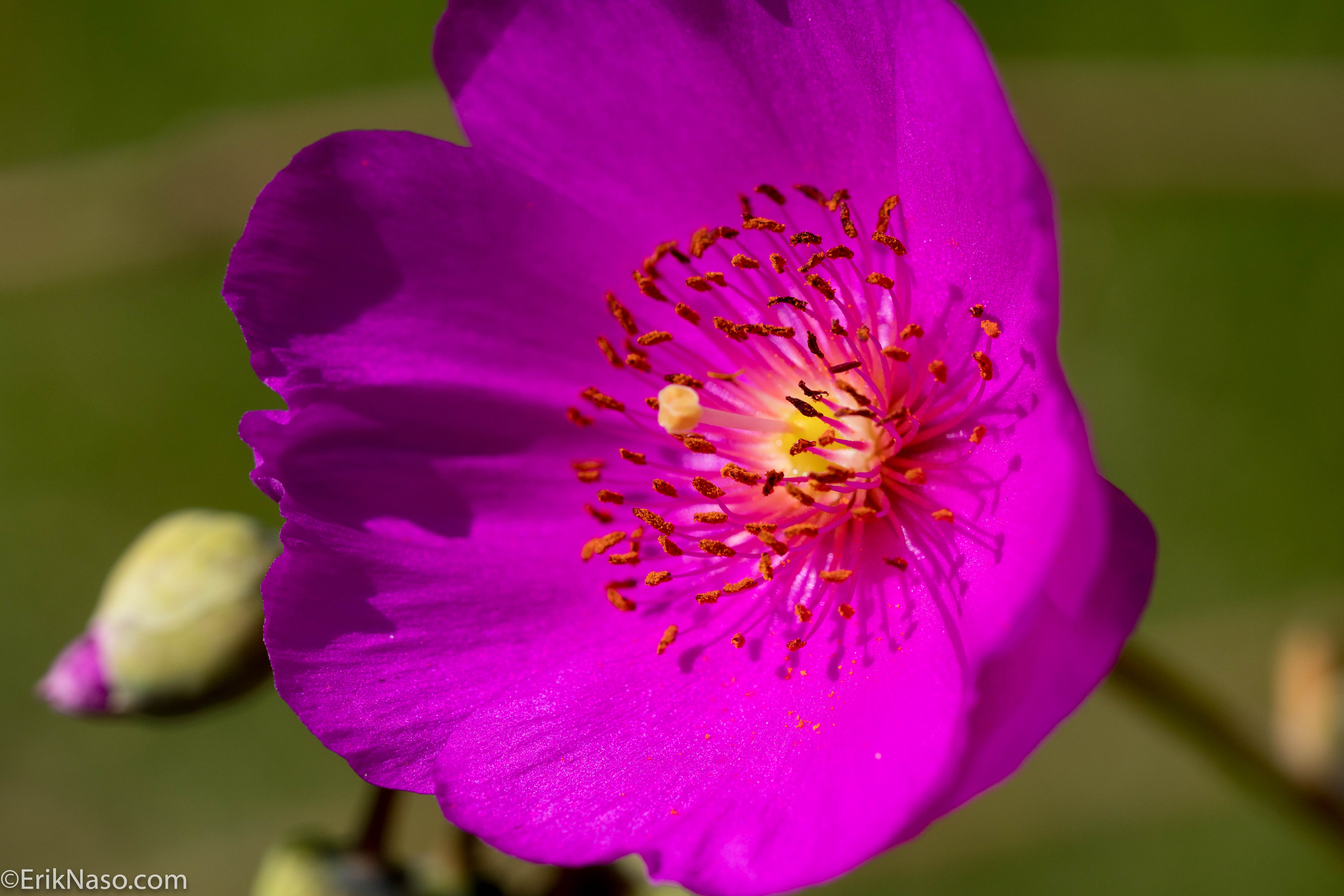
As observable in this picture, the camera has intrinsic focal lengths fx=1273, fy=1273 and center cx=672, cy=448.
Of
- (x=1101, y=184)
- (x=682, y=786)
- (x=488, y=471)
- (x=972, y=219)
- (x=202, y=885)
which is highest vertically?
(x=972, y=219)

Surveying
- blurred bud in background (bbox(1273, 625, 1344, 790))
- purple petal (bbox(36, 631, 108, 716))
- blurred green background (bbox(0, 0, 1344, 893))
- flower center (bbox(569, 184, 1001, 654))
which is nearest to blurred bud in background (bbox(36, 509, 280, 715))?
purple petal (bbox(36, 631, 108, 716))

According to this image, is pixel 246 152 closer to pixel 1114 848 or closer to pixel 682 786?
pixel 682 786

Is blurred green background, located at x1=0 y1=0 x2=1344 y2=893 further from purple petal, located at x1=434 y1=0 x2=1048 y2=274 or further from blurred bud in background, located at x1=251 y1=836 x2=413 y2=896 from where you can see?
blurred bud in background, located at x1=251 y1=836 x2=413 y2=896

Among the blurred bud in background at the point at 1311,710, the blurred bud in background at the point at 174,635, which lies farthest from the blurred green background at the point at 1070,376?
the blurred bud in background at the point at 174,635

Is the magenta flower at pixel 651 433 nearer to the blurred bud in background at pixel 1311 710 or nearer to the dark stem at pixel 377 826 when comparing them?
the dark stem at pixel 377 826

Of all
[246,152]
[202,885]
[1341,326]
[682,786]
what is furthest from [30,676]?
[1341,326]

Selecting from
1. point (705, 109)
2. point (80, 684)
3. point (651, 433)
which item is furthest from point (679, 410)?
point (80, 684)
